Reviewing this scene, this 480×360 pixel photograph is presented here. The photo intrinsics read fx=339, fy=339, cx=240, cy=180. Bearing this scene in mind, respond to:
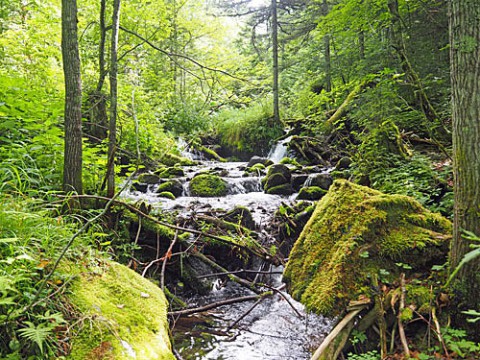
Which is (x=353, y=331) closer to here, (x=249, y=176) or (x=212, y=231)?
(x=212, y=231)

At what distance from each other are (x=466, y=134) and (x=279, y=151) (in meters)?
10.6

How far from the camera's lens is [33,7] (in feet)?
28.5

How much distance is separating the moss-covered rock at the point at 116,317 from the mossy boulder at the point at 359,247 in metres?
1.26

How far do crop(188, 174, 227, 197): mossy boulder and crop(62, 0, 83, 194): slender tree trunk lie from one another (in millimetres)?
4677

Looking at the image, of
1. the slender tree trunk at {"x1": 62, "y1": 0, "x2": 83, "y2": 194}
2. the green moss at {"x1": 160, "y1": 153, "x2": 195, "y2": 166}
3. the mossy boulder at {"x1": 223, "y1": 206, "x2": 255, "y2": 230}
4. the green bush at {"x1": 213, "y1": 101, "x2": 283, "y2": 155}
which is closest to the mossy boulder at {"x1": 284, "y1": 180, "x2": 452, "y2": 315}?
the slender tree trunk at {"x1": 62, "y1": 0, "x2": 83, "y2": 194}

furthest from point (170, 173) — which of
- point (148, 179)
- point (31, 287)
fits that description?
point (31, 287)

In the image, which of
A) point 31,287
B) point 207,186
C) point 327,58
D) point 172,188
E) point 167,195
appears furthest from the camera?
point 327,58

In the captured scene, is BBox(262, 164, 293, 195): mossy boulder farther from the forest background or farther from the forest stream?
the forest stream

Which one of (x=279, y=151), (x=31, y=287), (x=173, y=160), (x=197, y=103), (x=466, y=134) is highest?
(x=197, y=103)

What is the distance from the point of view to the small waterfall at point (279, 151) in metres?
12.4

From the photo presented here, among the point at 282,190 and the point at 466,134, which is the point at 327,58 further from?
the point at 466,134

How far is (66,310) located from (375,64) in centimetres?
860

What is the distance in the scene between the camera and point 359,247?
115 inches

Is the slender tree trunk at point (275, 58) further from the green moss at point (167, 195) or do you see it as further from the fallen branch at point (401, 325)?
the fallen branch at point (401, 325)
